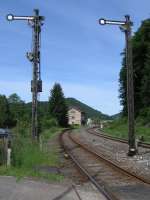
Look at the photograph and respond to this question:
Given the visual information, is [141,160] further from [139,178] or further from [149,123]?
[149,123]

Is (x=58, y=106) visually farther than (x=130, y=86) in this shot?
Yes

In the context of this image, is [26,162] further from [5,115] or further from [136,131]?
[5,115]

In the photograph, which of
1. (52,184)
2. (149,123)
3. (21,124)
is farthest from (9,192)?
(149,123)

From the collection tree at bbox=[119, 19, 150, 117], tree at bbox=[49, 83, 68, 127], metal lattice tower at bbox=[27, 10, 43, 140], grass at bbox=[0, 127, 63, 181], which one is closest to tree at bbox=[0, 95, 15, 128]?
tree at bbox=[49, 83, 68, 127]

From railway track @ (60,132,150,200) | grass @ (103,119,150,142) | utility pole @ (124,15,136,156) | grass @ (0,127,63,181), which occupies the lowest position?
railway track @ (60,132,150,200)

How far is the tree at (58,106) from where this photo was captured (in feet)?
479

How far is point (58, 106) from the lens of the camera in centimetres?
15075

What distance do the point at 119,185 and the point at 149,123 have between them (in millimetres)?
52095

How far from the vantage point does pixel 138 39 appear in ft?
315

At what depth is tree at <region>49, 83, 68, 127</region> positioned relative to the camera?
479ft

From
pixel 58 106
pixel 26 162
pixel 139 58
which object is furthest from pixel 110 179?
pixel 58 106

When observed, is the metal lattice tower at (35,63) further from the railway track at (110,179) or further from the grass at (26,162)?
the railway track at (110,179)

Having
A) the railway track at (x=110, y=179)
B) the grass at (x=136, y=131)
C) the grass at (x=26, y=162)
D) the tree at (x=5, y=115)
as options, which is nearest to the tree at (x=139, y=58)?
the grass at (x=136, y=131)

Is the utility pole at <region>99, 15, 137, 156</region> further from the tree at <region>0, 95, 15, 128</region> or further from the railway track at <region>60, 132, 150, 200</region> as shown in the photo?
the tree at <region>0, 95, 15, 128</region>
